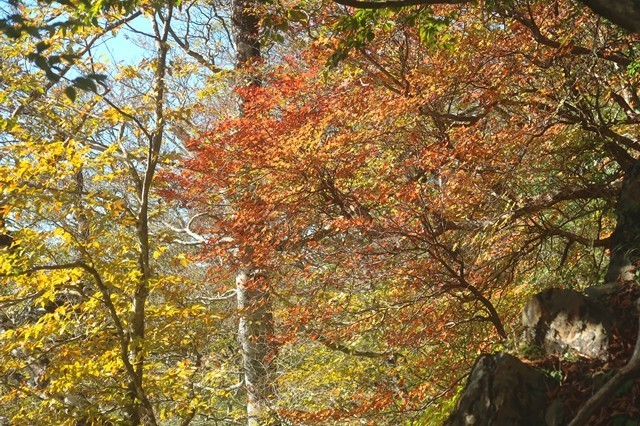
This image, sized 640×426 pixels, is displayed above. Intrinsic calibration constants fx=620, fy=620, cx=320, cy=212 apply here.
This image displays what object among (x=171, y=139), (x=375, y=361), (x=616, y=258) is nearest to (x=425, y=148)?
(x=616, y=258)

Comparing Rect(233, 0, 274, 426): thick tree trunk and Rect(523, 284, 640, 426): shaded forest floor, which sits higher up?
Rect(233, 0, 274, 426): thick tree trunk

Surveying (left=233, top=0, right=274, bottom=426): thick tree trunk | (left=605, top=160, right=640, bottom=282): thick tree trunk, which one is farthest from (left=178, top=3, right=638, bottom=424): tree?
(left=233, top=0, right=274, bottom=426): thick tree trunk

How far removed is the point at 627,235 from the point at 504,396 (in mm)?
1964

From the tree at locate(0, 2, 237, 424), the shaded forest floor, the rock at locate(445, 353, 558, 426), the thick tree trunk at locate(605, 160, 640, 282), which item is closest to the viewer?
the shaded forest floor

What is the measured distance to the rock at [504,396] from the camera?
3803mm

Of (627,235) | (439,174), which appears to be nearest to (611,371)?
(627,235)

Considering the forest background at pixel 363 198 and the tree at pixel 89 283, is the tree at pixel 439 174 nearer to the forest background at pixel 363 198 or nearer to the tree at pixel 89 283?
the forest background at pixel 363 198

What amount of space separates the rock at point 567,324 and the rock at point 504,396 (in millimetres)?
348

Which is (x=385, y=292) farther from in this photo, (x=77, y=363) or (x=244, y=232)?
(x=77, y=363)

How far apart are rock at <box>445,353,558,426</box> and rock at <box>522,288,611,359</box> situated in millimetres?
348

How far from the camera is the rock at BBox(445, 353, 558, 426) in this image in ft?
12.5

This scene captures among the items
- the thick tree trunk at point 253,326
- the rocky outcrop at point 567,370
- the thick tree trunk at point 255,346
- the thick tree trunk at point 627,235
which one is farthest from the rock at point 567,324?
the thick tree trunk at point 255,346

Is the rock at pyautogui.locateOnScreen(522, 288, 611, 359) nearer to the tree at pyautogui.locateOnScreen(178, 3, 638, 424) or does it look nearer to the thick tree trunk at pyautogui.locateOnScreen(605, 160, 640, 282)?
the thick tree trunk at pyautogui.locateOnScreen(605, 160, 640, 282)

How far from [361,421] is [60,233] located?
14.4 ft
